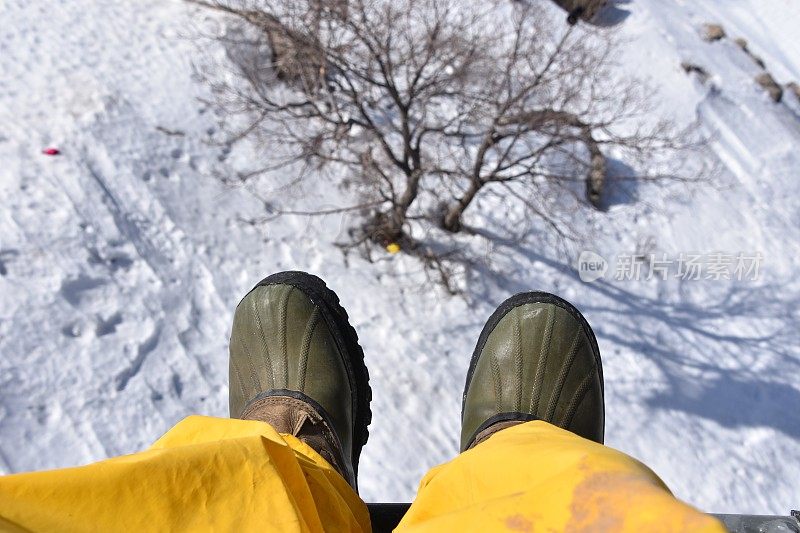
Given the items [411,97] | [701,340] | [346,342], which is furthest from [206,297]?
[701,340]

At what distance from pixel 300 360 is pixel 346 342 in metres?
0.18

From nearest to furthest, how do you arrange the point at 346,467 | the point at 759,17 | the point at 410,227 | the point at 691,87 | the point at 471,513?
the point at 471,513
the point at 346,467
the point at 410,227
the point at 691,87
the point at 759,17

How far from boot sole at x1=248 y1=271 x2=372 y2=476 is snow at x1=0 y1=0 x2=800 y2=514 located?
61 centimetres

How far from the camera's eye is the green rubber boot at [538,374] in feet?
5.57

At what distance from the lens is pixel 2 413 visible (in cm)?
201

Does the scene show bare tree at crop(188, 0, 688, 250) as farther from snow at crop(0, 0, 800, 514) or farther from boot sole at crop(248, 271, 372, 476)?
boot sole at crop(248, 271, 372, 476)

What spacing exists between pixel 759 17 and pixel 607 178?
498 centimetres

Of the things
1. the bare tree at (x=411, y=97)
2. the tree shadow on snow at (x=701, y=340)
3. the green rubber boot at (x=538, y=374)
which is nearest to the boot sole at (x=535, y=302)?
the green rubber boot at (x=538, y=374)

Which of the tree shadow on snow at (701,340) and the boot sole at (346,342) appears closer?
the boot sole at (346,342)

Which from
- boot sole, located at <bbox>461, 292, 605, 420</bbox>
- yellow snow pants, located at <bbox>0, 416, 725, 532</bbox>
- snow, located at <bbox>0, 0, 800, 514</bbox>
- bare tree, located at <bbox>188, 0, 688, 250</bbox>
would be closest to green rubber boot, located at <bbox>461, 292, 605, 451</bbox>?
boot sole, located at <bbox>461, 292, 605, 420</bbox>

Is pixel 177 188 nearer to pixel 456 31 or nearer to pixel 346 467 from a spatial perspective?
pixel 456 31

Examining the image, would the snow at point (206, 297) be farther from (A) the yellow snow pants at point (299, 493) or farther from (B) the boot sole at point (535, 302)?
(A) the yellow snow pants at point (299, 493)

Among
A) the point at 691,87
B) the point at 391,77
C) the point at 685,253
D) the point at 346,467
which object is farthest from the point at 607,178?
the point at 346,467

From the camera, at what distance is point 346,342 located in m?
1.89
